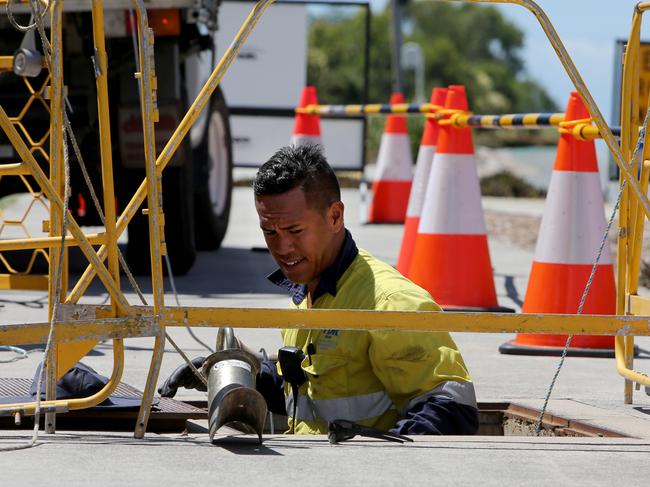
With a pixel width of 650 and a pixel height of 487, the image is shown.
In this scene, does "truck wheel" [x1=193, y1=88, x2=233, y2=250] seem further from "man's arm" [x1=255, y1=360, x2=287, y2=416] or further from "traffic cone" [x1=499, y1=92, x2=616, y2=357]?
"man's arm" [x1=255, y1=360, x2=287, y2=416]

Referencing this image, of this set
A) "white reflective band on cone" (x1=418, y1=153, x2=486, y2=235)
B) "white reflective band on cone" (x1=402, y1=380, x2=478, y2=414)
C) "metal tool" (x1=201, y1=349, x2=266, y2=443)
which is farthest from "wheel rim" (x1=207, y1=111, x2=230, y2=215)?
"white reflective band on cone" (x1=402, y1=380, x2=478, y2=414)

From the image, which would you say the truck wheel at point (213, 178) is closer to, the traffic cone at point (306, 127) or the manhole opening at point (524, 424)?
the traffic cone at point (306, 127)

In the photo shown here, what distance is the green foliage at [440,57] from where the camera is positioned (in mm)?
62688

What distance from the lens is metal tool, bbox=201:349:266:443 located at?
3287 millimetres

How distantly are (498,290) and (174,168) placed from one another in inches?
82.2

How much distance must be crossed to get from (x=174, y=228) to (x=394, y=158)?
5.25 meters

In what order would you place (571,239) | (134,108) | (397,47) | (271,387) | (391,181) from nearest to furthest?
(271,387) → (571,239) → (134,108) → (391,181) → (397,47)

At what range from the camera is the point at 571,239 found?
6203mm

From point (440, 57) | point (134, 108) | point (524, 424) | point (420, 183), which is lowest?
point (524, 424)

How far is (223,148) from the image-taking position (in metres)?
10.3

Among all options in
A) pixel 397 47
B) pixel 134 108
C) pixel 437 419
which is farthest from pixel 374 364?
pixel 397 47

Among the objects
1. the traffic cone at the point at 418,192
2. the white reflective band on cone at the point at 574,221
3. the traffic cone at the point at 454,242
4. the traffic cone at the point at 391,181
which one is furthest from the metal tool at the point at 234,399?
the traffic cone at the point at 391,181

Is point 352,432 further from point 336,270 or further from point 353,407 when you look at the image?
point 336,270

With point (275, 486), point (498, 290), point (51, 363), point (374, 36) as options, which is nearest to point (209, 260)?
point (498, 290)
